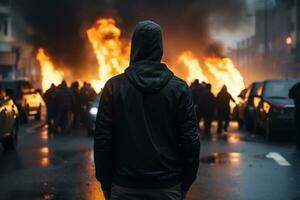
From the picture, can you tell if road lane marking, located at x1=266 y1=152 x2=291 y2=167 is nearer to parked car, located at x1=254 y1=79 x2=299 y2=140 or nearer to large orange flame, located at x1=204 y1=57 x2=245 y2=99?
parked car, located at x1=254 y1=79 x2=299 y2=140

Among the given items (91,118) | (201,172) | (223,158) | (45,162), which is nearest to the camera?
(201,172)

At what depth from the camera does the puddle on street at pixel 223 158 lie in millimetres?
10960

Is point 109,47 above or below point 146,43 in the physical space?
above

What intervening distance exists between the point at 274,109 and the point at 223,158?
353cm

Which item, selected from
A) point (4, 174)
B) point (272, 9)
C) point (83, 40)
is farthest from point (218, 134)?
point (272, 9)

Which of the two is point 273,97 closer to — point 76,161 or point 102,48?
point 76,161

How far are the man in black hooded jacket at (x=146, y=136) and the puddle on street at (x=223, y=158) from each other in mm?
7501

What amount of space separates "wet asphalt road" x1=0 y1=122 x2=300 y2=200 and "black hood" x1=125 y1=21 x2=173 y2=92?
14.0ft

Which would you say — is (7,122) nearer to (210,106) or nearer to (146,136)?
(210,106)

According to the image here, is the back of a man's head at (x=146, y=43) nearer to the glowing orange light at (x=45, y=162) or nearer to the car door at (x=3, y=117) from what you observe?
the glowing orange light at (x=45, y=162)

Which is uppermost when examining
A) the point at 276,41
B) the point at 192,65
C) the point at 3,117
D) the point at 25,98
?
the point at 276,41

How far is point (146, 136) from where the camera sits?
11.0ft

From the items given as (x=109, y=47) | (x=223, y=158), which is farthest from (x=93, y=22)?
(x=223, y=158)

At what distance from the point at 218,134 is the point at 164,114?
1424 cm
